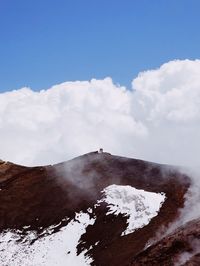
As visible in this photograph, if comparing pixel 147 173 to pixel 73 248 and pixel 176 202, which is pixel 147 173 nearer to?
pixel 176 202

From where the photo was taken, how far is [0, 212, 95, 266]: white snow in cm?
5137

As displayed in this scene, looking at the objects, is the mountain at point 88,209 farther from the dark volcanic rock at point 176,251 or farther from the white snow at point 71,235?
the dark volcanic rock at point 176,251

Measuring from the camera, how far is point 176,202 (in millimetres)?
55156

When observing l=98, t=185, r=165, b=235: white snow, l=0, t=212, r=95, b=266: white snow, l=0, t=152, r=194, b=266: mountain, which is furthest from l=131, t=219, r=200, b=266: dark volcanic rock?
l=98, t=185, r=165, b=235: white snow

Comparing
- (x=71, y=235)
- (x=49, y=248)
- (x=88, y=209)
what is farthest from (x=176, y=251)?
(x=88, y=209)

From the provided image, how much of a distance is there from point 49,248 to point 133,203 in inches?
439

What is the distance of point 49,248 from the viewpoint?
53.7 m

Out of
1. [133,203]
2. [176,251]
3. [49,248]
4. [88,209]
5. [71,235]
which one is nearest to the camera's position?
[176,251]

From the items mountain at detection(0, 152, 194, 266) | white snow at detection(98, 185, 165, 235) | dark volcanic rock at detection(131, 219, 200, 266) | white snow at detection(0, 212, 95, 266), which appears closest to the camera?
dark volcanic rock at detection(131, 219, 200, 266)

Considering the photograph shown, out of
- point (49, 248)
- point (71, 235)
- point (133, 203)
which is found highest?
point (133, 203)

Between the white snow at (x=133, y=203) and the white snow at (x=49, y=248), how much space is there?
3792mm

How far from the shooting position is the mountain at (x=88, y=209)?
50500 millimetres

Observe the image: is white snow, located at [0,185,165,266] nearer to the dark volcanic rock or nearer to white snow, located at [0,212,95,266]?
white snow, located at [0,212,95,266]

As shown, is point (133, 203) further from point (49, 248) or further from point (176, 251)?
point (176, 251)
